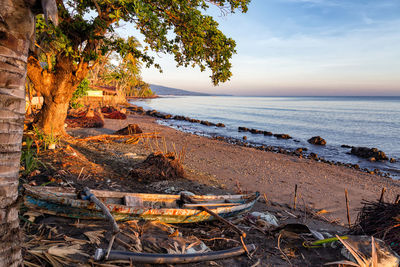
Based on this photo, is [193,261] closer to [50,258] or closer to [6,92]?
[50,258]

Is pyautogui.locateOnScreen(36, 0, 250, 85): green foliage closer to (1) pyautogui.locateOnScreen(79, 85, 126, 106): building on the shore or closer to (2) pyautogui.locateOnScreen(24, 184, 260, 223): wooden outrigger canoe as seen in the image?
(2) pyautogui.locateOnScreen(24, 184, 260, 223): wooden outrigger canoe

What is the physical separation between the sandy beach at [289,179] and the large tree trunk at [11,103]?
259 inches

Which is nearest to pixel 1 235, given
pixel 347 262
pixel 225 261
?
pixel 225 261

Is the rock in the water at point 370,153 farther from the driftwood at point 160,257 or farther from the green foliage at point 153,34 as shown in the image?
the driftwood at point 160,257

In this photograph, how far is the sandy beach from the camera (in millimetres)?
8508

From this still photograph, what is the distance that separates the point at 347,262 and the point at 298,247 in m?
1.04

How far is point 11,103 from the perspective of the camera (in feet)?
6.73

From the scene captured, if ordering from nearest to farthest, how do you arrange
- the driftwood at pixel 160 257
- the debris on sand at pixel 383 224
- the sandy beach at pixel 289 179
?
1. the driftwood at pixel 160 257
2. the debris on sand at pixel 383 224
3. the sandy beach at pixel 289 179

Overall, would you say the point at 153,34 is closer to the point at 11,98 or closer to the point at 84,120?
the point at 11,98

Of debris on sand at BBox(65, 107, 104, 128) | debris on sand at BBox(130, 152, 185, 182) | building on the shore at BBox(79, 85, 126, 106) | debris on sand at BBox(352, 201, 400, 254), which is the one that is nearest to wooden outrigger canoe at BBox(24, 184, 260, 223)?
debris on sand at BBox(352, 201, 400, 254)

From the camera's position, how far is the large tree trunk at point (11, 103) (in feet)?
6.57

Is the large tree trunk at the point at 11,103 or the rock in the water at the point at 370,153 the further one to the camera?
the rock in the water at the point at 370,153

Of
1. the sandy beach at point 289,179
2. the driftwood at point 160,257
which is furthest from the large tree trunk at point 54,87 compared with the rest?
the driftwood at point 160,257

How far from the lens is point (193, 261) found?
3443 mm
